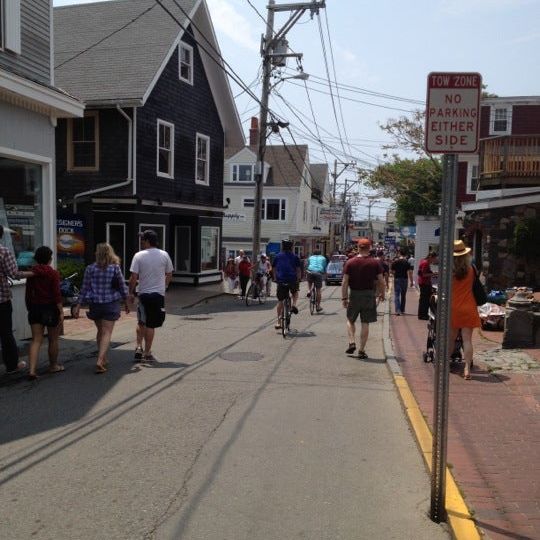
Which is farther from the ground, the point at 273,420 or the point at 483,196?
the point at 483,196

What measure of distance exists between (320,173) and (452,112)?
56765 millimetres

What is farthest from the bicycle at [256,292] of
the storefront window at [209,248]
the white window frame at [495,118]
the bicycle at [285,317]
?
the white window frame at [495,118]

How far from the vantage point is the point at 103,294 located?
7.84m

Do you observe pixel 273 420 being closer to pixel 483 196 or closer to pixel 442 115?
pixel 442 115

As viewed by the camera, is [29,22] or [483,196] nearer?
[29,22]

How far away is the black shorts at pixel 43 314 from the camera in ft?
24.5

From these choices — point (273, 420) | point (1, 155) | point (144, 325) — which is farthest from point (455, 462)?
point (1, 155)

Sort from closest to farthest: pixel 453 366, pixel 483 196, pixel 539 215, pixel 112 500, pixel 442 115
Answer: pixel 442 115
pixel 112 500
pixel 453 366
pixel 539 215
pixel 483 196

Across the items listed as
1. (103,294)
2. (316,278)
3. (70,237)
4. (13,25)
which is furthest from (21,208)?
(316,278)

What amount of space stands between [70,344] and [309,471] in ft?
20.8

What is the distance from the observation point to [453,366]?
8.28m

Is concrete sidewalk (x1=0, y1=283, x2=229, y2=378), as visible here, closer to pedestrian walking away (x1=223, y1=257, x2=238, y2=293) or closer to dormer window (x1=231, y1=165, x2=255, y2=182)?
pedestrian walking away (x1=223, y1=257, x2=238, y2=293)

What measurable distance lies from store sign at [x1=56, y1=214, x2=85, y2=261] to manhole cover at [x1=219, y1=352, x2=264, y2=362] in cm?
796

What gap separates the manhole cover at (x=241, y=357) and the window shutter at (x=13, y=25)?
5.70 metres
